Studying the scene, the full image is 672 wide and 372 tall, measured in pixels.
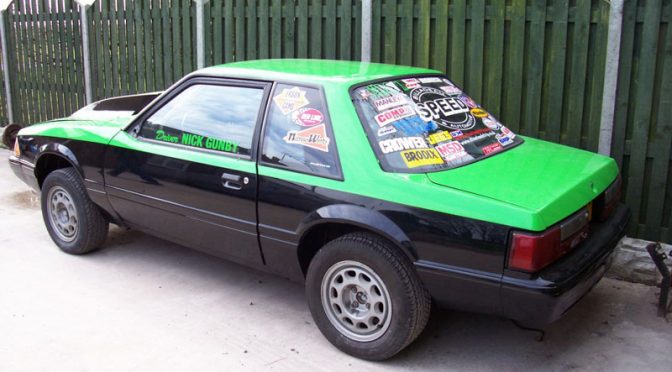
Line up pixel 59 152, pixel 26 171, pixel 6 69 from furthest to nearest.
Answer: pixel 6 69, pixel 26 171, pixel 59 152

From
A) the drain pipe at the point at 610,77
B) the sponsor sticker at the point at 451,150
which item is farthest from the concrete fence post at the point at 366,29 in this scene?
the sponsor sticker at the point at 451,150

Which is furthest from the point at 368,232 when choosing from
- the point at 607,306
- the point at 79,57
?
the point at 79,57

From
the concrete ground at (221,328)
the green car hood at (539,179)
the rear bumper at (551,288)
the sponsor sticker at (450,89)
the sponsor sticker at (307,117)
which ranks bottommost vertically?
the concrete ground at (221,328)

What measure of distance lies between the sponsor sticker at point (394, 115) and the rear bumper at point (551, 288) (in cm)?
114

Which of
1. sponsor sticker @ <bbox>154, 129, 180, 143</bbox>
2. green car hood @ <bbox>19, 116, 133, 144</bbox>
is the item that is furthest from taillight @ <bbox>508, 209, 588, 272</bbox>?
green car hood @ <bbox>19, 116, 133, 144</bbox>

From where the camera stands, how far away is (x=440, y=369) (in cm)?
367

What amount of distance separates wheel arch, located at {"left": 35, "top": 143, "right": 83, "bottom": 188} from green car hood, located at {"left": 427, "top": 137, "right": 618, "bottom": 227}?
2.99 metres

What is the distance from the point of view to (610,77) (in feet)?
16.4

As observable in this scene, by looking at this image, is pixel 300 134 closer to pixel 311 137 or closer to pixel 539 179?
pixel 311 137

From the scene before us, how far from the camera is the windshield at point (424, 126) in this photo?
3643mm

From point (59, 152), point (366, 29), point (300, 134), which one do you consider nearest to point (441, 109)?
point (300, 134)

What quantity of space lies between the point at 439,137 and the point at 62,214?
326cm

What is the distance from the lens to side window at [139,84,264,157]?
4.11 meters

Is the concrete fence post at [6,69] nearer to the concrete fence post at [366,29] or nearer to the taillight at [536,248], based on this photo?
the concrete fence post at [366,29]
